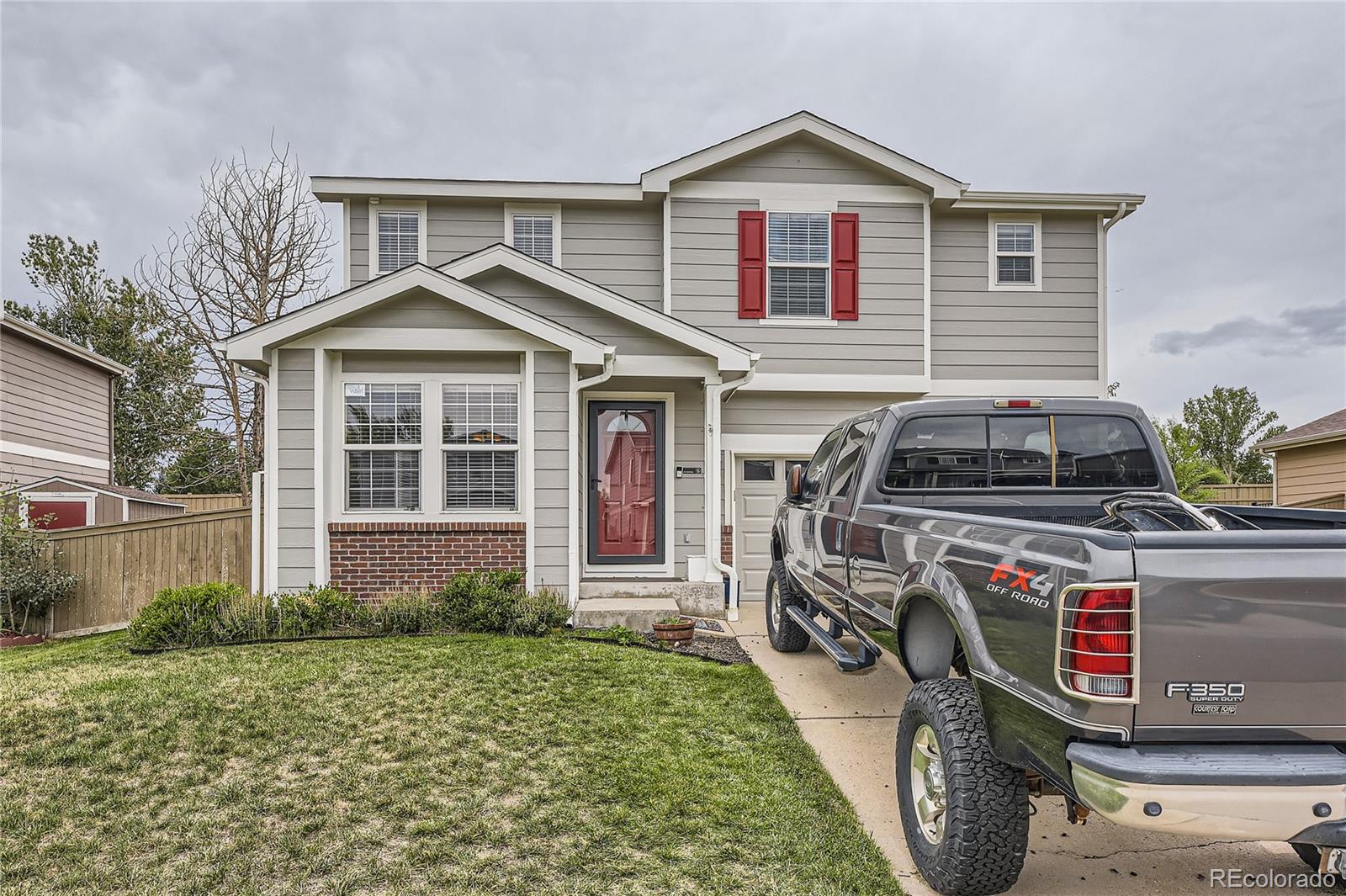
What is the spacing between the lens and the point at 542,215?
10.5 metres

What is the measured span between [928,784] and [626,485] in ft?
22.5

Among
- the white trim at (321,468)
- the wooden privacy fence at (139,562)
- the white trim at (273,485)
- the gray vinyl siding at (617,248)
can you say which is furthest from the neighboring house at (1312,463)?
the wooden privacy fence at (139,562)

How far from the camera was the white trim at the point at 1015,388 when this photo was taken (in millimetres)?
10375

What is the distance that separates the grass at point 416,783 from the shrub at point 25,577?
330 centimetres

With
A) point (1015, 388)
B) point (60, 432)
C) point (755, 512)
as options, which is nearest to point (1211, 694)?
point (755, 512)

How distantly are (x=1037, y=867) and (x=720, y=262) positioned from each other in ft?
27.6

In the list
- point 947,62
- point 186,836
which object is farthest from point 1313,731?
point 947,62

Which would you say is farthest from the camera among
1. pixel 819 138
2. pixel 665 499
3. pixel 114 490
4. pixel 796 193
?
pixel 114 490

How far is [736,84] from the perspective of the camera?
1465 centimetres

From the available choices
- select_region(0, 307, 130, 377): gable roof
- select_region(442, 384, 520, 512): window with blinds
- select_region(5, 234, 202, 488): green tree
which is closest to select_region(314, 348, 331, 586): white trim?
select_region(442, 384, 520, 512): window with blinds

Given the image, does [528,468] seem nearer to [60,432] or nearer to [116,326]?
[60,432]

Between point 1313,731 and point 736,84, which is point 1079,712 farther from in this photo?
point 736,84

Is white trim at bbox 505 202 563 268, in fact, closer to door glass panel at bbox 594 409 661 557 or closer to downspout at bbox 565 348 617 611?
door glass panel at bbox 594 409 661 557

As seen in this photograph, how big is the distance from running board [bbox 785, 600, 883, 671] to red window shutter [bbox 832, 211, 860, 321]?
5346 mm
